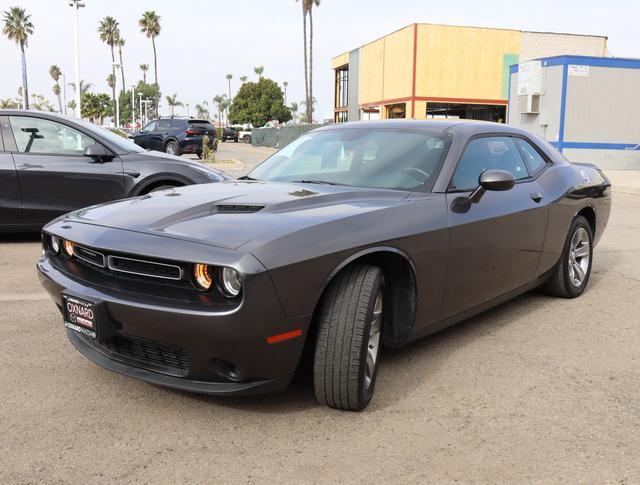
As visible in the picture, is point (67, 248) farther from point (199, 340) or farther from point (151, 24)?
point (151, 24)

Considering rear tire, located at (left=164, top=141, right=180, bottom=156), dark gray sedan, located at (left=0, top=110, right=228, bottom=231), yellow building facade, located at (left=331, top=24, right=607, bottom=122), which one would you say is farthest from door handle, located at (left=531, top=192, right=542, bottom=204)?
yellow building facade, located at (left=331, top=24, right=607, bottom=122)

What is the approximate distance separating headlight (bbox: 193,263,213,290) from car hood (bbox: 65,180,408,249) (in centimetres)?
12

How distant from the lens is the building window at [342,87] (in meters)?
56.7

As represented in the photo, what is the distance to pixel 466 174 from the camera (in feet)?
13.1

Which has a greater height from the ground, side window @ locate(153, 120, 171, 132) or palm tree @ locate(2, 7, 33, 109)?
palm tree @ locate(2, 7, 33, 109)

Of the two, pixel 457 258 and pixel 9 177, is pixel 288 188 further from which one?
pixel 9 177

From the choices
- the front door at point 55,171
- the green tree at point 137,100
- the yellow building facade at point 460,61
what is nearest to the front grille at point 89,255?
the front door at point 55,171

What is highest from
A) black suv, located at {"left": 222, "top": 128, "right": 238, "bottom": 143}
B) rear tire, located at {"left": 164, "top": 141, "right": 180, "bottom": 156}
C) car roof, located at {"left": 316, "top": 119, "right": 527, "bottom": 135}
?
car roof, located at {"left": 316, "top": 119, "right": 527, "bottom": 135}

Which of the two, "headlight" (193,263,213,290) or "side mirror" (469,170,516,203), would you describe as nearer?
"headlight" (193,263,213,290)

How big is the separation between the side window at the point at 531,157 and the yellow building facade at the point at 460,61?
1341 inches

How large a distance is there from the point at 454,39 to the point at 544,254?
36507 millimetres

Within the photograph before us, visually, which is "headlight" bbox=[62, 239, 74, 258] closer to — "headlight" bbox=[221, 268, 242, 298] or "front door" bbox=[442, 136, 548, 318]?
"headlight" bbox=[221, 268, 242, 298]

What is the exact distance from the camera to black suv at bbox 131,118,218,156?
87.4 ft

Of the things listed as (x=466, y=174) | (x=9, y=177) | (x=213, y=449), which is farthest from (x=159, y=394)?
(x=9, y=177)
